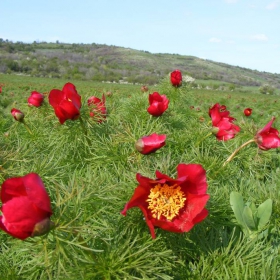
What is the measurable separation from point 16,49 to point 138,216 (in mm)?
73717

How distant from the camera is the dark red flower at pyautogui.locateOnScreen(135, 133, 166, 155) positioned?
1.07 meters

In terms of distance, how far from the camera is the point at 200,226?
984mm

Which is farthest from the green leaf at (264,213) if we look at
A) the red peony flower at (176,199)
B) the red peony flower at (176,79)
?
the red peony flower at (176,79)

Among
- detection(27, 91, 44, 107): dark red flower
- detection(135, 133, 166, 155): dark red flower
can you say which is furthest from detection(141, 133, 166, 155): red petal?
detection(27, 91, 44, 107): dark red flower

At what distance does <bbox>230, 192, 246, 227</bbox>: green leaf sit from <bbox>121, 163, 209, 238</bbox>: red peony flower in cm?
18

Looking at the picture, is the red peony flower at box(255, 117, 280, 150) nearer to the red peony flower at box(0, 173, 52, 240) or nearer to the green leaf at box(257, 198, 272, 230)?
the green leaf at box(257, 198, 272, 230)

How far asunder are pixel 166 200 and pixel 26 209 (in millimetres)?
359

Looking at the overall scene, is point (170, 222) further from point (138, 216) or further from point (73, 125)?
point (73, 125)

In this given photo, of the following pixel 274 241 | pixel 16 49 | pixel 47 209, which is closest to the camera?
pixel 47 209

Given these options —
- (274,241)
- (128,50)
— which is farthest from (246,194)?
(128,50)

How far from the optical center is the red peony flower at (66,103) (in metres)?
1.31

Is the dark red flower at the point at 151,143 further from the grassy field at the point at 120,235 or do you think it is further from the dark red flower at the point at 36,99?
the dark red flower at the point at 36,99

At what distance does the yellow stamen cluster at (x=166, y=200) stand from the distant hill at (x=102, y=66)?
40.5m

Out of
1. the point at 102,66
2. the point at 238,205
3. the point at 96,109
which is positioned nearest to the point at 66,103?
the point at 96,109
